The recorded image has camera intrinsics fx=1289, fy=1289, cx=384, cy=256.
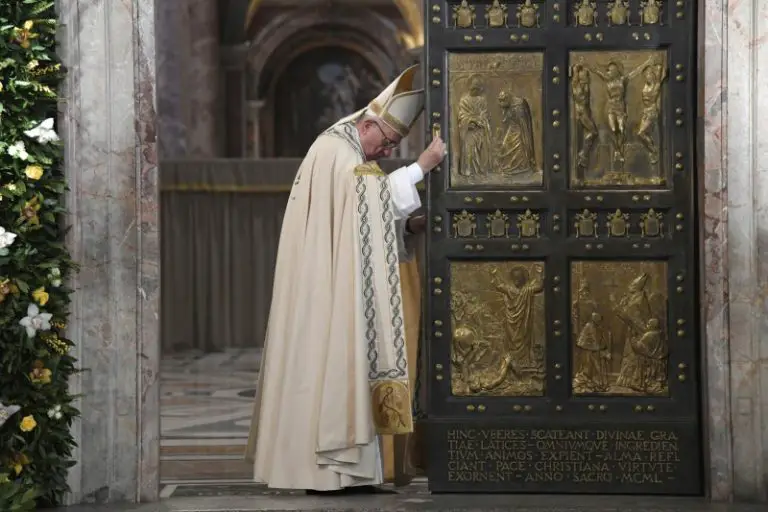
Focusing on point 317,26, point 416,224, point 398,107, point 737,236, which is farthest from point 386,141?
point 317,26

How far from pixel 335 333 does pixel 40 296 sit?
1.34 meters

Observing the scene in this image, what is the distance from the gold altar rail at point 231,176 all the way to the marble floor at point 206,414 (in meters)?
1.85

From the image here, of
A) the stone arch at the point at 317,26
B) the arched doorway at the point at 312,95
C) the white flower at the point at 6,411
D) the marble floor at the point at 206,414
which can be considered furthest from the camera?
the arched doorway at the point at 312,95

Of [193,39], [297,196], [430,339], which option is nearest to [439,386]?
[430,339]

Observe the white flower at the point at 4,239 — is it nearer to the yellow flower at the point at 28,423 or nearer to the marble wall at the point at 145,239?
the marble wall at the point at 145,239

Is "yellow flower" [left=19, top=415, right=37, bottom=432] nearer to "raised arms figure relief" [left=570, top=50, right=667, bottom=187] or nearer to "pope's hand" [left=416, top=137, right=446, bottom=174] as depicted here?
"pope's hand" [left=416, top=137, right=446, bottom=174]

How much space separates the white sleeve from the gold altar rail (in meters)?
8.01

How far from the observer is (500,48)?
618 cm

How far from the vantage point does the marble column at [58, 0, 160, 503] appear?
238 inches

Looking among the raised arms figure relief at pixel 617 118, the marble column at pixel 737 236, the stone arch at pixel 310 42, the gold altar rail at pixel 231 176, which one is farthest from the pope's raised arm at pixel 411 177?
the stone arch at pixel 310 42

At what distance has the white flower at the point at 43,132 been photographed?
19.0 ft

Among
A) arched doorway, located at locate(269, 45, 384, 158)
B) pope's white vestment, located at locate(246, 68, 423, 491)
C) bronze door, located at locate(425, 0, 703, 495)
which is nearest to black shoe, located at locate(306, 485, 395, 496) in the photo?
pope's white vestment, located at locate(246, 68, 423, 491)

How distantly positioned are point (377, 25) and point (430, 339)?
579 inches

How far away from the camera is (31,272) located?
5789 mm
